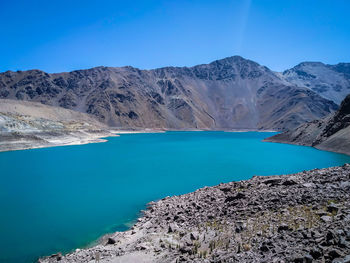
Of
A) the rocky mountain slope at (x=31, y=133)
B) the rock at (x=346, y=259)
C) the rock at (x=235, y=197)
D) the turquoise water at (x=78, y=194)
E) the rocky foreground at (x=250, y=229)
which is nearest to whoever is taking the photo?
the rock at (x=346, y=259)

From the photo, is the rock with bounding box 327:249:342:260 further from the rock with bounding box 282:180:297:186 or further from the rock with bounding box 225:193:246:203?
the rock with bounding box 282:180:297:186

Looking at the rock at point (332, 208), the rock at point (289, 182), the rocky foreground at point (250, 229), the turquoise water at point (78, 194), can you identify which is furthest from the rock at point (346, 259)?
the turquoise water at point (78, 194)

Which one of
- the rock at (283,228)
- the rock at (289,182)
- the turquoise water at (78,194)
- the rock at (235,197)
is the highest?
the rock at (289,182)

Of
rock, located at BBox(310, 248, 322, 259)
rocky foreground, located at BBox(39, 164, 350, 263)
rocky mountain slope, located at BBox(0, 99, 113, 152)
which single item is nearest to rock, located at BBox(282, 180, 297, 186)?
rocky foreground, located at BBox(39, 164, 350, 263)

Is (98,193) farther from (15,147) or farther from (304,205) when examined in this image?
(15,147)

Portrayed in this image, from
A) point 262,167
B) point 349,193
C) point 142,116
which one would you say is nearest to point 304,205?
point 349,193

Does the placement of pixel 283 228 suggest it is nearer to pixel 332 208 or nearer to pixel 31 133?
pixel 332 208

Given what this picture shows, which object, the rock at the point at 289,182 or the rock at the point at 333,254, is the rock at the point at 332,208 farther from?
the rock at the point at 289,182
